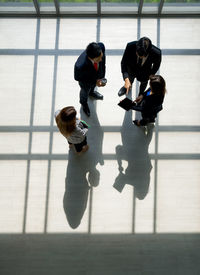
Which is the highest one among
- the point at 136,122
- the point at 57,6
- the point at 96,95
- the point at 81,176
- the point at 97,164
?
the point at 57,6

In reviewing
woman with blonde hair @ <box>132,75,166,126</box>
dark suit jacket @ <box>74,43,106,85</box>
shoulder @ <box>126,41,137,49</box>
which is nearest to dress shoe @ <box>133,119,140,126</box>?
woman with blonde hair @ <box>132,75,166,126</box>

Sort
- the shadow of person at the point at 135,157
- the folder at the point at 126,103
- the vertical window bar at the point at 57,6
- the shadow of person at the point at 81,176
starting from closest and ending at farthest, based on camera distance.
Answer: the folder at the point at 126,103 → the shadow of person at the point at 81,176 → the shadow of person at the point at 135,157 → the vertical window bar at the point at 57,6

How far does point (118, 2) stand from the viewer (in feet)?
21.7

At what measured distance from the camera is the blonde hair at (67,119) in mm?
4297

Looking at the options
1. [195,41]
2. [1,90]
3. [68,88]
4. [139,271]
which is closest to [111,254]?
[139,271]

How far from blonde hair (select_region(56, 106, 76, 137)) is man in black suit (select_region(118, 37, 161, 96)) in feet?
4.30

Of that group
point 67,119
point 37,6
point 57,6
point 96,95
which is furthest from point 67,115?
point 37,6

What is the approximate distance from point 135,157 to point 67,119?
208 cm

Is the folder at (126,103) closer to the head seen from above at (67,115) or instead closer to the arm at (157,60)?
the arm at (157,60)

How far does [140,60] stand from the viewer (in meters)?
4.90

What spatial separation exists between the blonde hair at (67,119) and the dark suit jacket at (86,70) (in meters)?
0.80

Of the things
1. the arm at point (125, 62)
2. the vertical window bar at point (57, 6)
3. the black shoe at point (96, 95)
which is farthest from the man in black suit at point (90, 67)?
the vertical window bar at point (57, 6)

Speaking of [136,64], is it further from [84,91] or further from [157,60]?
[84,91]

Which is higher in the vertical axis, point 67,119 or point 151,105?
point 151,105
